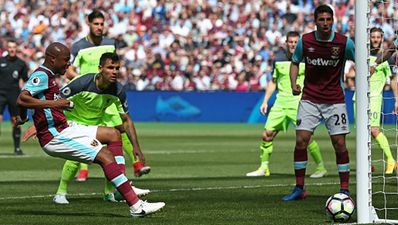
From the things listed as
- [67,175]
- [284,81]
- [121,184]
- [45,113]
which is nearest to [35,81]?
[45,113]

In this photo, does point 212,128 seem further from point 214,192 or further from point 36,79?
point 36,79

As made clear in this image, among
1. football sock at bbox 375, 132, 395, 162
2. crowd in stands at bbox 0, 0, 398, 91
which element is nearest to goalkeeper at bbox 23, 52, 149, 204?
football sock at bbox 375, 132, 395, 162

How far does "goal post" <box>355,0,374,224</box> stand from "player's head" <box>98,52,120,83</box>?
2.77 metres

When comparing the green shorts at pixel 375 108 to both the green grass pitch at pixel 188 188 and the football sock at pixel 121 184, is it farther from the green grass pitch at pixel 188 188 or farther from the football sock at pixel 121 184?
the football sock at pixel 121 184

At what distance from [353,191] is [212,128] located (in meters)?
19.6

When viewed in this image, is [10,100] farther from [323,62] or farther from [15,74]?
[323,62]

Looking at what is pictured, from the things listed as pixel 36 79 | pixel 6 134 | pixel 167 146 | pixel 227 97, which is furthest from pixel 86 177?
pixel 227 97

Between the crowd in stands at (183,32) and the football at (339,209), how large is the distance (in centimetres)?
2617

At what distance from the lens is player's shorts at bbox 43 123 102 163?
37.7 ft

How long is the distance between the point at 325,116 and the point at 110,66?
8.78 ft

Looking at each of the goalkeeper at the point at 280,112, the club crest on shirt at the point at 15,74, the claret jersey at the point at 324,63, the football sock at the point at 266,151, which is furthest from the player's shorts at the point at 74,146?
the club crest on shirt at the point at 15,74

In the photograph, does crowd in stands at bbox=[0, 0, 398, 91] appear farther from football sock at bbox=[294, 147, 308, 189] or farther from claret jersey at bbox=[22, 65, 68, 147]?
claret jersey at bbox=[22, 65, 68, 147]

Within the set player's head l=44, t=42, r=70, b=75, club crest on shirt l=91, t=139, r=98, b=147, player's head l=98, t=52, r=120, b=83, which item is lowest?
club crest on shirt l=91, t=139, r=98, b=147

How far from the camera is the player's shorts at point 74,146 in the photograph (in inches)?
453
